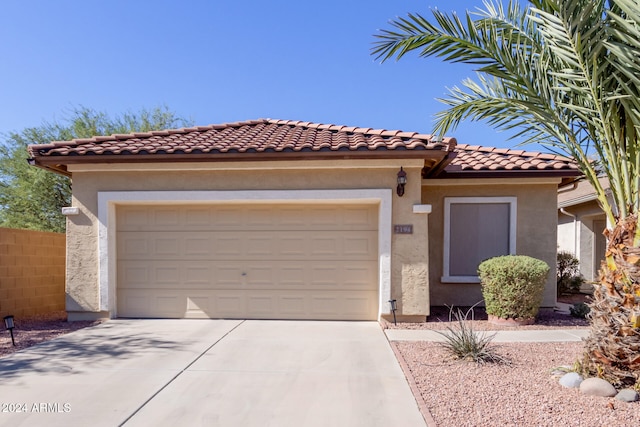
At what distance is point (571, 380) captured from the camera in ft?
15.3

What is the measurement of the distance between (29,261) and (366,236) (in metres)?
7.65

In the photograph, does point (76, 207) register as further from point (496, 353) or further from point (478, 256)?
point (478, 256)

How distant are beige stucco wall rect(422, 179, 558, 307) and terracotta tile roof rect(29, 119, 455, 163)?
1.86m

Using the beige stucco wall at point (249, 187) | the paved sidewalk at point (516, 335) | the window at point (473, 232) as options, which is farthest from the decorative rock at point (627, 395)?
the window at point (473, 232)

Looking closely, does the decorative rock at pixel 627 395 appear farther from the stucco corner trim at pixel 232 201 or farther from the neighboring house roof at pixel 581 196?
the neighboring house roof at pixel 581 196

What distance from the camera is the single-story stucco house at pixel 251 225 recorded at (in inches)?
309

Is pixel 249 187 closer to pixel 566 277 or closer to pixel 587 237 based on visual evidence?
pixel 566 277

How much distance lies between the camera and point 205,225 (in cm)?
848

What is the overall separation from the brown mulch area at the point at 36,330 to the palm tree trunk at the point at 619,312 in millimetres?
8210

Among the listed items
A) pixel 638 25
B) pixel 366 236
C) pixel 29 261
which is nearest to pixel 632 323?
pixel 638 25

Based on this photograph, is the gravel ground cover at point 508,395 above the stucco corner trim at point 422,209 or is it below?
below

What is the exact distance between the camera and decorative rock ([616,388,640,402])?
13.9ft

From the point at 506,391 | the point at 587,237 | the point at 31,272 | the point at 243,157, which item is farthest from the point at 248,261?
the point at 587,237

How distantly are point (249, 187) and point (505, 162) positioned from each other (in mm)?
5967
